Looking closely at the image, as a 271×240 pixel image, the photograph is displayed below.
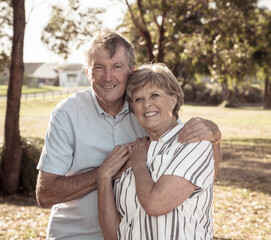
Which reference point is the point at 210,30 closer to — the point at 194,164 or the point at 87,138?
the point at 87,138

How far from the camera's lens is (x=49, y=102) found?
46781 millimetres

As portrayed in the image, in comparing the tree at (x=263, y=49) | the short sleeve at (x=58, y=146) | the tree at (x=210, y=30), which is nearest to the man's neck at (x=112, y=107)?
the short sleeve at (x=58, y=146)

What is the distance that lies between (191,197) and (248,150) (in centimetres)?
1333

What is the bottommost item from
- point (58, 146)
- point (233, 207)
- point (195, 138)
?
point (233, 207)

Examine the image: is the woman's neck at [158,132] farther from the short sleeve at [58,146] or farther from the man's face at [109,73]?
the short sleeve at [58,146]

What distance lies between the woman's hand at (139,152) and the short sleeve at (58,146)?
0.39 m

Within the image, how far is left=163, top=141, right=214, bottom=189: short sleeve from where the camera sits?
2201 mm

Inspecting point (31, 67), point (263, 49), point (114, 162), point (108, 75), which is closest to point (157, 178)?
point (114, 162)

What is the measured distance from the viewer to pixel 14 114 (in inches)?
327

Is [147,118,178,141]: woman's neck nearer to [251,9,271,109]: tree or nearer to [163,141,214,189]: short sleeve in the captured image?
[163,141,214,189]: short sleeve

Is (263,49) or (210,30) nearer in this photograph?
(210,30)

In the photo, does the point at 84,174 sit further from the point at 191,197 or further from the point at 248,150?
the point at 248,150

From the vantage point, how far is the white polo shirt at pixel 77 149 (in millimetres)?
2625

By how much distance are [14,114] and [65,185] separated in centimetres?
607
